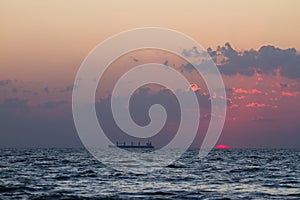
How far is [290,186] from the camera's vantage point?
49531mm

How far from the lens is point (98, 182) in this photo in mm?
50625

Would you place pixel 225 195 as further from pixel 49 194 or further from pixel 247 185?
pixel 49 194

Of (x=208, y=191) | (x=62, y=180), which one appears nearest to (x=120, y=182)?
(x=62, y=180)

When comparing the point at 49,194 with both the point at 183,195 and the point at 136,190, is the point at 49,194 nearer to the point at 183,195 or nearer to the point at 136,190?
the point at 136,190

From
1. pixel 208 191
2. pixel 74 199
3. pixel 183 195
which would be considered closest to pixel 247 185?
pixel 208 191

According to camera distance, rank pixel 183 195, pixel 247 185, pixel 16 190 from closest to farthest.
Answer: pixel 183 195
pixel 16 190
pixel 247 185

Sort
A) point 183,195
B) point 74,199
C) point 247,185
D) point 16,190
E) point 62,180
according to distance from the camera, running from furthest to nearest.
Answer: point 62,180 → point 247,185 → point 16,190 → point 183,195 → point 74,199

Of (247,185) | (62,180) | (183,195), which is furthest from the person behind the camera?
(62,180)

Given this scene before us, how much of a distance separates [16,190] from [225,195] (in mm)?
17714

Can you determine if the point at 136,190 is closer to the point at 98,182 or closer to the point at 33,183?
the point at 98,182

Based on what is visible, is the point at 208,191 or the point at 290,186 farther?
the point at 290,186

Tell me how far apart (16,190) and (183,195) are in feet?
47.3

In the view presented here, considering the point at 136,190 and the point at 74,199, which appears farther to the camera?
the point at 136,190

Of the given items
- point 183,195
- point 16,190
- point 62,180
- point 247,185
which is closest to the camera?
point 183,195
